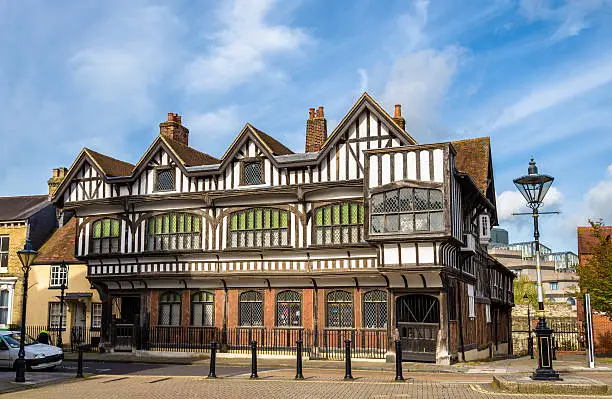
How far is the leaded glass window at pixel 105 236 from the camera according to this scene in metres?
28.1

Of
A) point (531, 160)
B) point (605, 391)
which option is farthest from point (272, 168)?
point (605, 391)

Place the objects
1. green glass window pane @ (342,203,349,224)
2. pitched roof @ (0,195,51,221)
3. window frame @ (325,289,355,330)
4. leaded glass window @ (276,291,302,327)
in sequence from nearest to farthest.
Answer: green glass window pane @ (342,203,349,224)
window frame @ (325,289,355,330)
leaded glass window @ (276,291,302,327)
pitched roof @ (0,195,51,221)

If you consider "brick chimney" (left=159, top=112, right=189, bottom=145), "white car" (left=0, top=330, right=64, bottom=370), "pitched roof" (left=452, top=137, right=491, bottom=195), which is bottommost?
"white car" (left=0, top=330, right=64, bottom=370)

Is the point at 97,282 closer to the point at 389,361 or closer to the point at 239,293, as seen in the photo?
the point at 239,293

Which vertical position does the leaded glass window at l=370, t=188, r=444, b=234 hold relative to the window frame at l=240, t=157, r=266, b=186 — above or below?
below

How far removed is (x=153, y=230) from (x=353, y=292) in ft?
30.3

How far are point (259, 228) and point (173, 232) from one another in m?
4.05

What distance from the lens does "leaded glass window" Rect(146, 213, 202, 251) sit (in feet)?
87.7

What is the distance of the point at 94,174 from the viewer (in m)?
28.4

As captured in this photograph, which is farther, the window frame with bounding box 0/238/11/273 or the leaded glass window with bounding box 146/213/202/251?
the window frame with bounding box 0/238/11/273

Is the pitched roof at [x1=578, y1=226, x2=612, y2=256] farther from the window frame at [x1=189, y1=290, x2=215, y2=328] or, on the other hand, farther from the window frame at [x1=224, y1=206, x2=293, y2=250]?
the window frame at [x1=189, y1=290, x2=215, y2=328]

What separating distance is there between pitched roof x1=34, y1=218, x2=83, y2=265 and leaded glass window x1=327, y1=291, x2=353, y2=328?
14.6 metres

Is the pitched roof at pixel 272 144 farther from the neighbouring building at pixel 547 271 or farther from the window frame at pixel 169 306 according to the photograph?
the neighbouring building at pixel 547 271

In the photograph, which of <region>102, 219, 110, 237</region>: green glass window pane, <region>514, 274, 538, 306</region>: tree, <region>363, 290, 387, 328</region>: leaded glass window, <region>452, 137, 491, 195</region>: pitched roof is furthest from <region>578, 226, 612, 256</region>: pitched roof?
<region>514, 274, 538, 306</region>: tree
